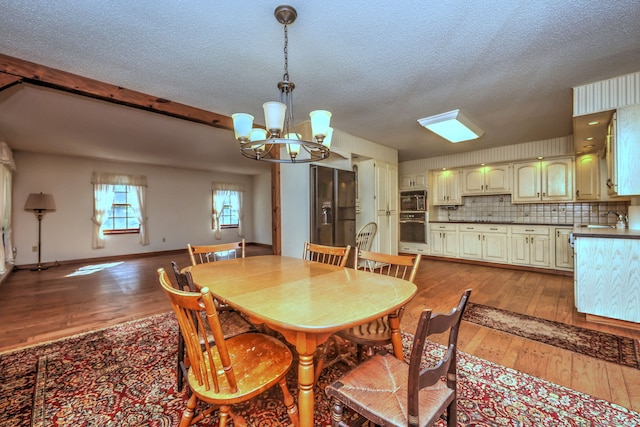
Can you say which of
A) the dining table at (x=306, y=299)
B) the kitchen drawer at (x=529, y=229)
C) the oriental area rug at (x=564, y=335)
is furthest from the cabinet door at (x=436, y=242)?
the dining table at (x=306, y=299)

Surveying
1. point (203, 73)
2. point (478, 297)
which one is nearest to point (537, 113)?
point (478, 297)

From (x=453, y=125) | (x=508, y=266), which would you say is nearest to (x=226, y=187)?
(x=453, y=125)

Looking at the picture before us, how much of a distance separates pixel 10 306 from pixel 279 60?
420 centimetres

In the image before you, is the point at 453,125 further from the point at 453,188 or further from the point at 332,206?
the point at 453,188

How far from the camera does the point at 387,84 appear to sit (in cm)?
270

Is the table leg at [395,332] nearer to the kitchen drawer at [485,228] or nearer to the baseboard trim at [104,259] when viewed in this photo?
the kitchen drawer at [485,228]

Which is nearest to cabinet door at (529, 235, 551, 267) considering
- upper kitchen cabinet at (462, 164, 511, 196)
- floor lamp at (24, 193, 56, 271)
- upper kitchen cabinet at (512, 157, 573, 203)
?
upper kitchen cabinet at (512, 157, 573, 203)

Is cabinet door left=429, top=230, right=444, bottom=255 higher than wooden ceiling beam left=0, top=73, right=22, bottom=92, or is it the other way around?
wooden ceiling beam left=0, top=73, right=22, bottom=92

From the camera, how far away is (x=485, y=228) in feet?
17.8

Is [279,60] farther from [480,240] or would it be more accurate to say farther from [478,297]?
[480,240]

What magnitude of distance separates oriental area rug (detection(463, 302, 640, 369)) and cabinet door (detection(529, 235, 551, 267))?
2.69m

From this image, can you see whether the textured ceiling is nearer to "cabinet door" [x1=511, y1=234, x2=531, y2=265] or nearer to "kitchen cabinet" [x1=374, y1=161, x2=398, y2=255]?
"kitchen cabinet" [x1=374, y1=161, x2=398, y2=255]

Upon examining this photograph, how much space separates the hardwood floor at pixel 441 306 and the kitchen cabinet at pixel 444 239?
1.40ft

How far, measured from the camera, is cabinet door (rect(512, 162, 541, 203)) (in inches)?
199
